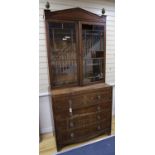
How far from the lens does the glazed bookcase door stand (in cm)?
240

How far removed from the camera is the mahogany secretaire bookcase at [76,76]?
2150 mm

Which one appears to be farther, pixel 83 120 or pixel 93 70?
pixel 93 70

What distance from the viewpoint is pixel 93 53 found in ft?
8.25

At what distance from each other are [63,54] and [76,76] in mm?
404

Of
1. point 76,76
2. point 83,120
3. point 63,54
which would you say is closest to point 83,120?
point 83,120

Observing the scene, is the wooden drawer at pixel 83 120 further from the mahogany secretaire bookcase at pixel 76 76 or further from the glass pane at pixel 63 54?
the glass pane at pixel 63 54

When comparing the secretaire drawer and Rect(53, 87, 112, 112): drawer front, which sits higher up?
Rect(53, 87, 112, 112): drawer front

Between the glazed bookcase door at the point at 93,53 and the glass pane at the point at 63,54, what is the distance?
180 millimetres

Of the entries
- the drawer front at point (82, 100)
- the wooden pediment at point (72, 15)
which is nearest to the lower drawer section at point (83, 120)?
the drawer front at point (82, 100)

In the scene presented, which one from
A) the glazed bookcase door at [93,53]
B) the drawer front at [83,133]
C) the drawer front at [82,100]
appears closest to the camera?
the drawer front at [82,100]

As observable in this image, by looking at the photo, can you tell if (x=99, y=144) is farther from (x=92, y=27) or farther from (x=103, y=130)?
(x=92, y=27)

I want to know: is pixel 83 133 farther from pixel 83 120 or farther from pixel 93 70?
pixel 93 70

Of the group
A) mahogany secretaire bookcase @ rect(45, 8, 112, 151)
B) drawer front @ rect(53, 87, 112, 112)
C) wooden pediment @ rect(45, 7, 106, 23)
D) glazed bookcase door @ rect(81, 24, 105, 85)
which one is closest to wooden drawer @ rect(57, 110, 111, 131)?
mahogany secretaire bookcase @ rect(45, 8, 112, 151)

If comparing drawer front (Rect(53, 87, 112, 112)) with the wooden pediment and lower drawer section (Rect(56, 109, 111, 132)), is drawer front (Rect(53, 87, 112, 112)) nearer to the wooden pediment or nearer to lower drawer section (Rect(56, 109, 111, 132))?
lower drawer section (Rect(56, 109, 111, 132))
